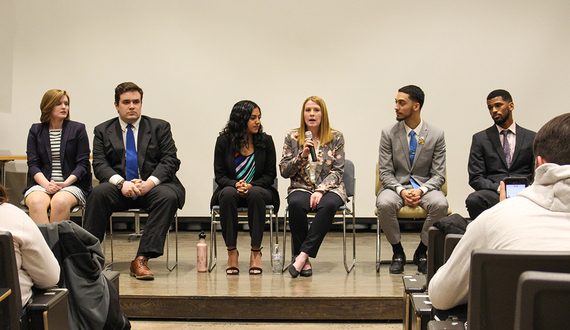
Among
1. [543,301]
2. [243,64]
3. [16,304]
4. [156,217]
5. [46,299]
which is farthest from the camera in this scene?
[243,64]

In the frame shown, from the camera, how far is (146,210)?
3598mm

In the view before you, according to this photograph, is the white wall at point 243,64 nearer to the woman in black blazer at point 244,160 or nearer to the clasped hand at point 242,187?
the woman in black blazer at point 244,160

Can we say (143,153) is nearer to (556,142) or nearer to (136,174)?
(136,174)

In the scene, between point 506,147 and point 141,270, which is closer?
point 141,270

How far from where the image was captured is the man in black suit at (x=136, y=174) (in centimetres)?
345

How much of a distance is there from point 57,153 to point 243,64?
2.26m

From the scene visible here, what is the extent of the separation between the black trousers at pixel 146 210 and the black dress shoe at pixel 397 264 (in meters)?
1.57

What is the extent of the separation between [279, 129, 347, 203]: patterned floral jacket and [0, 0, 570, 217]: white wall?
1.62 metres

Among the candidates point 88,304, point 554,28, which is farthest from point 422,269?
point 554,28

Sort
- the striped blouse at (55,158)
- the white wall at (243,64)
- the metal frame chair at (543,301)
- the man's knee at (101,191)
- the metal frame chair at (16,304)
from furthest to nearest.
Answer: the white wall at (243,64), the striped blouse at (55,158), the man's knee at (101,191), the metal frame chair at (16,304), the metal frame chair at (543,301)

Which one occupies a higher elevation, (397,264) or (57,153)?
(57,153)

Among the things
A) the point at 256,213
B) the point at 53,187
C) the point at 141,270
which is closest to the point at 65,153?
the point at 53,187

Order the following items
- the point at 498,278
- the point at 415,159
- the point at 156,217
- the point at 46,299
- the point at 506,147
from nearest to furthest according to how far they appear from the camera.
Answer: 1. the point at 498,278
2. the point at 46,299
3. the point at 156,217
4. the point at 415,159
5. the point at 506,147

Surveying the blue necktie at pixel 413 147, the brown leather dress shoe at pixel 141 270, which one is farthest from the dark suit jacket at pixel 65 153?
the blue necktie at pixel 413 147
